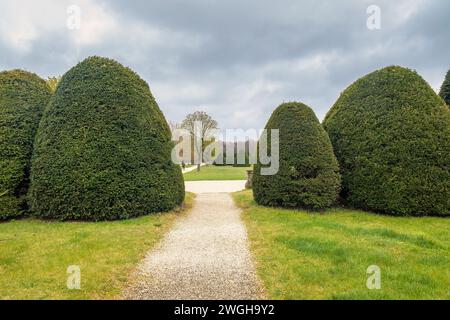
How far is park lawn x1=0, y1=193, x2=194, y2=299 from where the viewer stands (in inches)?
185

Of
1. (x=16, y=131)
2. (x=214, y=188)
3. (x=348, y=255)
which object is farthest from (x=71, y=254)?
(x=214, y=188)

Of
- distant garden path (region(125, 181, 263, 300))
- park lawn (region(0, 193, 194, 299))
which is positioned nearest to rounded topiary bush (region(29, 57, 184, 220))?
park lawn (region(0, 193, 194, 299))

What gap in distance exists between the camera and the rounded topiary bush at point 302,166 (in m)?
10.4

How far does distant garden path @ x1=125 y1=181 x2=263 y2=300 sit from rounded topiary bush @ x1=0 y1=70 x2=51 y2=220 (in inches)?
188

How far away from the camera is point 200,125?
4653 cm

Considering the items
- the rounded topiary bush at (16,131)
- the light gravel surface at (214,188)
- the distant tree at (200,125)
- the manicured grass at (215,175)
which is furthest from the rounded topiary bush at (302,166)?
the distant tree at (200,125)

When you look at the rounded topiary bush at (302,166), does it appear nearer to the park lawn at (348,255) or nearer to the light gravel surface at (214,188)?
the park lawn at (348,255)

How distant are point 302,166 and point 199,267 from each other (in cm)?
579

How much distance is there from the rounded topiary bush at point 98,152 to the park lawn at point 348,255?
3.35m

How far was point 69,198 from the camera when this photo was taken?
30.0 feet

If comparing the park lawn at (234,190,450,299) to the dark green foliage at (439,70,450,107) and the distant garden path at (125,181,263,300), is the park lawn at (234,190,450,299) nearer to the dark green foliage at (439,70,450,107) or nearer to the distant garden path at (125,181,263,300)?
the distant garden path at (125,181,263,300)

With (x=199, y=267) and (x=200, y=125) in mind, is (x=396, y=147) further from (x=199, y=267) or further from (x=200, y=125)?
(x=200, y=125)
